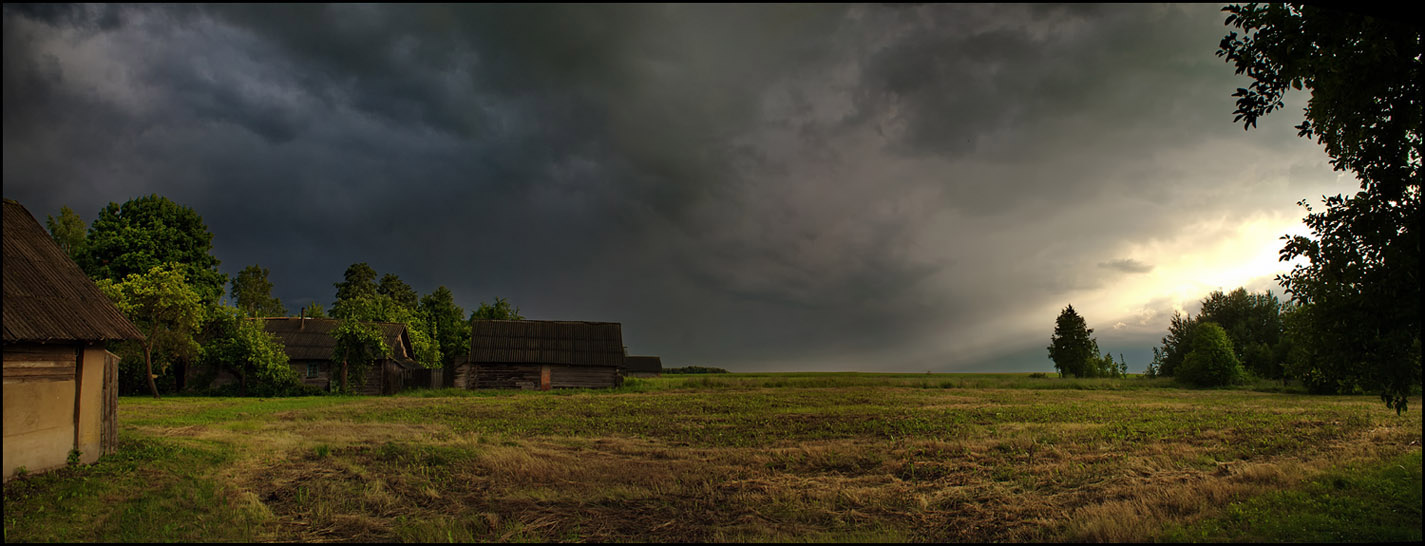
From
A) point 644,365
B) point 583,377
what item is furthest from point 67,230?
point 644,365

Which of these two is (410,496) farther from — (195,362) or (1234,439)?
(195,362)

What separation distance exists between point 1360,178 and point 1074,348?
52.3 metres

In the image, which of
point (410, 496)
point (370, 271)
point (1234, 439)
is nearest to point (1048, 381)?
point (1234, 439)

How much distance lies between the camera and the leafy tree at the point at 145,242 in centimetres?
3550

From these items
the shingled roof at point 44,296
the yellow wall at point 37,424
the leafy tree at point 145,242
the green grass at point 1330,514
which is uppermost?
the leafy tree at point 145,242

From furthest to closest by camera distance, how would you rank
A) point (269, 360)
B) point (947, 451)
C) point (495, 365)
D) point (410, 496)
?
1. point (495, 365)
2. point (269, 360)
3. point (947, 451)
4. point (410, 496)

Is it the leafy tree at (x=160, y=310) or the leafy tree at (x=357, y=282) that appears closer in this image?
the leafy tree at (x=160, y=310)

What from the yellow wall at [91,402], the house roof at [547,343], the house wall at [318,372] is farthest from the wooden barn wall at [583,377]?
the yellow wall at [91,402]

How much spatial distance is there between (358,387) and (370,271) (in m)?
34.7

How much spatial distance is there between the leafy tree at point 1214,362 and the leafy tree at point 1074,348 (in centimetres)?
845

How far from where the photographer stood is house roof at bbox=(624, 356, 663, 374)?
87.9 metres

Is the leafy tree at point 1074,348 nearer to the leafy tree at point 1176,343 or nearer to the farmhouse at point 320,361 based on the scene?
the leafy tree at point 1176,343

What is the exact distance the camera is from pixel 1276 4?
8.74m

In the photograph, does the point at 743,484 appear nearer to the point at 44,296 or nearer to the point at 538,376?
the point at 44,296
